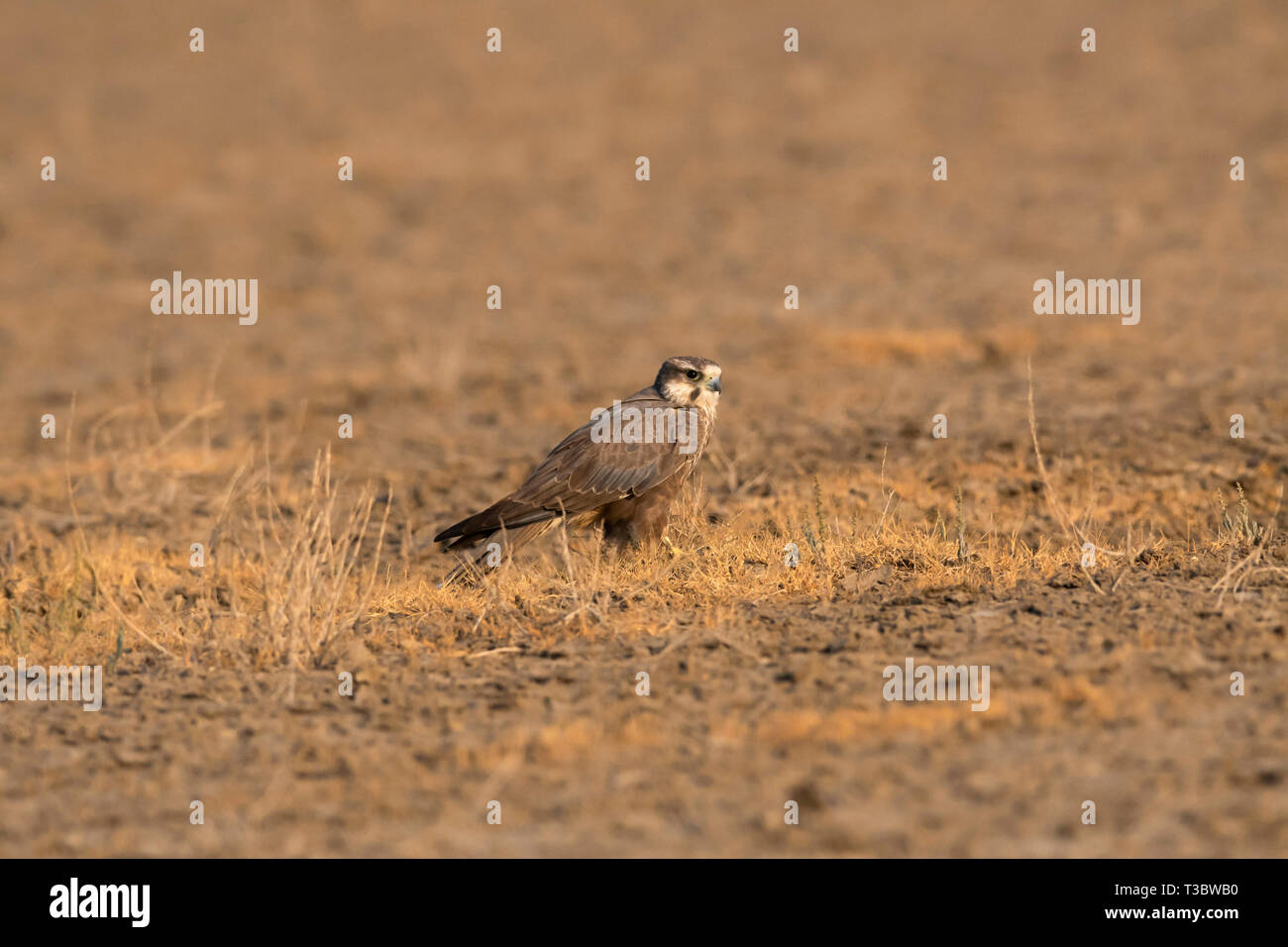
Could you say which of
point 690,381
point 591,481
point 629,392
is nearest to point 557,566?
point 591,481

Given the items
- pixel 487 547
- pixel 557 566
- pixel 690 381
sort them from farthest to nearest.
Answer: pixel 557 566
pixel 690 381
pixel 487 547

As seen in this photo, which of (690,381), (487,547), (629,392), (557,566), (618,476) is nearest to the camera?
(618,476)

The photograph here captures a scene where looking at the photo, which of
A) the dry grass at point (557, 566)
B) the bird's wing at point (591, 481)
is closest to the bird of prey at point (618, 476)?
the bird's wing at point (591, 481)

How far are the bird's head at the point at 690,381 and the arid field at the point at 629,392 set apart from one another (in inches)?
28.0

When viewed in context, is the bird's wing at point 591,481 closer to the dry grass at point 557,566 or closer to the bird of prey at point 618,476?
the bird of prey at point 618,476

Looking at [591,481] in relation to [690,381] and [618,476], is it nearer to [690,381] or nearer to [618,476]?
[618,476]

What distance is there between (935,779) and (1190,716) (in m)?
1.15

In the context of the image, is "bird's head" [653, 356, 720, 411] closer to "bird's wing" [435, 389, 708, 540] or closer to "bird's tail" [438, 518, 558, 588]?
"bird's wing" [435, 389, 708, 540]

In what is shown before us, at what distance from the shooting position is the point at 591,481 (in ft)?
28.6

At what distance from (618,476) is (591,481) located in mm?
164

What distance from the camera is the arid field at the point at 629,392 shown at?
5.62 metres

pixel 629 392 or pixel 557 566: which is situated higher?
pixel 629 392

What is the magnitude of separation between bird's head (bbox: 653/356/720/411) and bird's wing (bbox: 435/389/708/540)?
365mm

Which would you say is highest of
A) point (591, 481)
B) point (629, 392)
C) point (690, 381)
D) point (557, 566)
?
point (629, 392)
